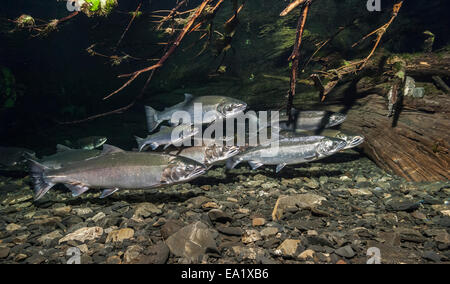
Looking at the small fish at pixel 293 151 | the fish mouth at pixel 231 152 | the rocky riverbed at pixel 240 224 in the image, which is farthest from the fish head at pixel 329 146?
the fish mouth at pixel 231 152

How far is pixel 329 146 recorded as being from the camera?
17.4 ft

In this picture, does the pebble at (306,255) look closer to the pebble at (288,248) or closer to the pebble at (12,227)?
the pebble at (288,248)

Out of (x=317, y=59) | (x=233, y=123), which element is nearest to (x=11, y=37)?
(x=233, y=123)

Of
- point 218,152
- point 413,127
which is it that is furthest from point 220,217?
point 413,127

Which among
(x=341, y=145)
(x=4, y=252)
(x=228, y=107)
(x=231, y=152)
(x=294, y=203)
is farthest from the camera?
(x=228, y=107)

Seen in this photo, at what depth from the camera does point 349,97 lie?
19.8 feet

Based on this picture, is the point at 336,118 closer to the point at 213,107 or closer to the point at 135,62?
the point at 213,107

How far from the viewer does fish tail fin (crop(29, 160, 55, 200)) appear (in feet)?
12.5

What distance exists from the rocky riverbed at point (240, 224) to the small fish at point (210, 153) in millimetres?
650

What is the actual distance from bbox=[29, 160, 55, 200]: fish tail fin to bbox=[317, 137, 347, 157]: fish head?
560 cm

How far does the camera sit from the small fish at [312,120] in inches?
254

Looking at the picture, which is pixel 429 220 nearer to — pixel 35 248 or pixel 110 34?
pixel 35 248

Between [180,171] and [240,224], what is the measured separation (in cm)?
132
